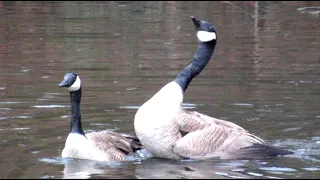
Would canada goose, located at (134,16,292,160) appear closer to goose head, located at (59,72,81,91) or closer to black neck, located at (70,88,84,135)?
black neck, located at (70,88,84,135)

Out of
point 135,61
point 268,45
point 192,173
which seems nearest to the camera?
point 192,173

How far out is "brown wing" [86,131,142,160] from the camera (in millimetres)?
11977

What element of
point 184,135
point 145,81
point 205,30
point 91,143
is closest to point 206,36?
point 205,30

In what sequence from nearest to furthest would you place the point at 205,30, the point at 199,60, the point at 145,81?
the point at 205,30
the point at 199,60
the point at 145,81

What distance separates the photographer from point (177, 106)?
11.8 meters

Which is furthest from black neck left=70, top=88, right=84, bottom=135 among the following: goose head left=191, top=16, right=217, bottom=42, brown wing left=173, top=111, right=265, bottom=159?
goose head left=191, top=16, right=217, bottom=42

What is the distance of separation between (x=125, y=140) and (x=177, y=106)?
1.03m

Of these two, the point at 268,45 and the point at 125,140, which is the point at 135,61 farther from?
the point at 125,140

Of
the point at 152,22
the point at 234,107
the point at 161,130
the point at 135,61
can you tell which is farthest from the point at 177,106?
the point at 152,22

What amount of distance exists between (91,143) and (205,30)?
91.2 inches

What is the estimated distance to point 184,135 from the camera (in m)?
11.9

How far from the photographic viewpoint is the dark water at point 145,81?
11688 mm

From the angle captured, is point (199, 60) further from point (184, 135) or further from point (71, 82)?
point (71, 82)

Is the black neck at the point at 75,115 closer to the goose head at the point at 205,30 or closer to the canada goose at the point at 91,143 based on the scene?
the canada goose at the point at 91,143
